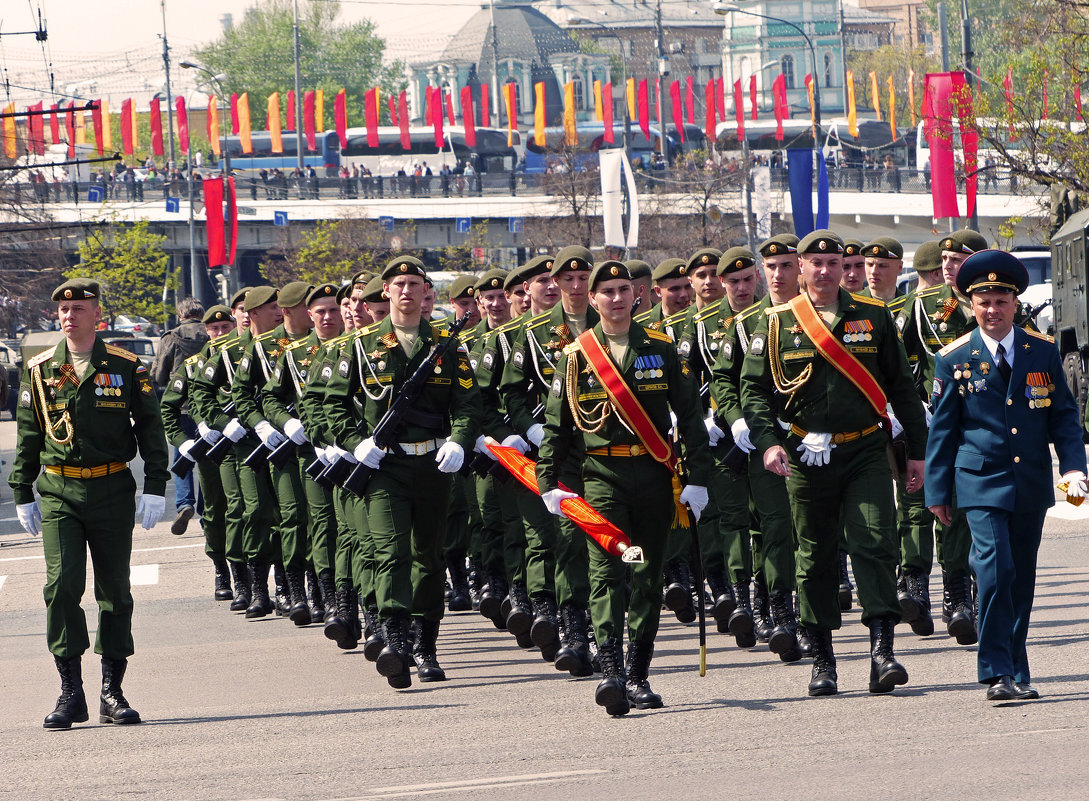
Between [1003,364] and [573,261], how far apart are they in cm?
279

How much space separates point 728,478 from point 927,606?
146 cm

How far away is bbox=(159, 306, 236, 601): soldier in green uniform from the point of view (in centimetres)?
1377

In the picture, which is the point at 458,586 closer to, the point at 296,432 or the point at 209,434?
the point at 296,432

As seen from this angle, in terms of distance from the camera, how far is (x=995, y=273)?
8.16 metres

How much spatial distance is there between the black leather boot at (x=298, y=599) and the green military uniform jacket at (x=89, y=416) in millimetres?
3164

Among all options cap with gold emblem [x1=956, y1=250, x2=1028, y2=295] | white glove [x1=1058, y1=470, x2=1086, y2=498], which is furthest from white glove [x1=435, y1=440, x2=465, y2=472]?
white glove [x1=1058, y1=470, x2=1086, y2=498]

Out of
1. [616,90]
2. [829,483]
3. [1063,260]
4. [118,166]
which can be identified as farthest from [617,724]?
[616,90]

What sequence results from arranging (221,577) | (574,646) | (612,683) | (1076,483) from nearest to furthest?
(1076,483), (612,683), (574,646), (221,577)

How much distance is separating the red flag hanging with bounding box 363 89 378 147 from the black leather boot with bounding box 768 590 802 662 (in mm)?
71418

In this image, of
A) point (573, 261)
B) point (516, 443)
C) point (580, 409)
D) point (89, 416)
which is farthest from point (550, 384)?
point (89, 416)

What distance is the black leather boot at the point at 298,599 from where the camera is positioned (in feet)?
41.1

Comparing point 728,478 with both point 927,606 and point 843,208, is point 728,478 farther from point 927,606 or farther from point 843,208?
point 843,208

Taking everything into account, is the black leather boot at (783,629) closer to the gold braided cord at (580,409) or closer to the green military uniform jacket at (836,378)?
the green military uniform jacket at (836,378)

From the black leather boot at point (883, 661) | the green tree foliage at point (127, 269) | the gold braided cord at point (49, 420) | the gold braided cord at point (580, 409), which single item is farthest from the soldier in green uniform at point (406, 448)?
the green tree foliage at point (127, 269)
